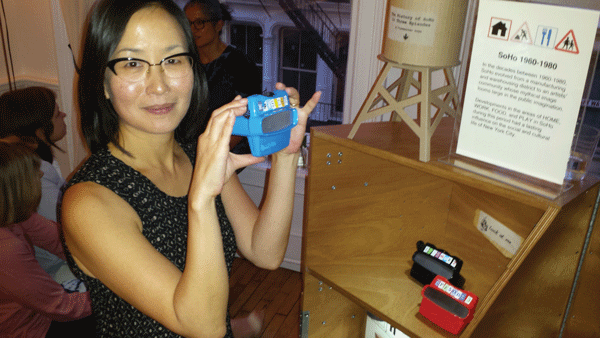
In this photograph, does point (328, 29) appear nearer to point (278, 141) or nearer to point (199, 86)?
point (199, 86)

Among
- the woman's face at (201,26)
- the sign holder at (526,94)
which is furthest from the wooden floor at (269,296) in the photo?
the sign holder at (526,94)

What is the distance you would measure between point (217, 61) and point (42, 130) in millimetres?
1177

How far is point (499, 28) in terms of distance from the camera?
2.93ft

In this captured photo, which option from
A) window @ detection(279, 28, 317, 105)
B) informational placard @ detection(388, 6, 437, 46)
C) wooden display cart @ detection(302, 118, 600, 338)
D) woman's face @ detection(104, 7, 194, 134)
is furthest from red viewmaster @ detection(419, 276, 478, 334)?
window @ detection(279, 28, 317, 105)

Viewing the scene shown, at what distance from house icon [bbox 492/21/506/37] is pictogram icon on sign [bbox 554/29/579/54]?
0.35 feet

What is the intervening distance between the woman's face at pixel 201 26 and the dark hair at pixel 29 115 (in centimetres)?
102

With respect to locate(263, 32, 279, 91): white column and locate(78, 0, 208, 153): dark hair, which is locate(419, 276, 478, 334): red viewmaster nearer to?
locate(78, 0, 208, 153): dark hair

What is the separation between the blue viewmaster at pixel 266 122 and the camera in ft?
3.11

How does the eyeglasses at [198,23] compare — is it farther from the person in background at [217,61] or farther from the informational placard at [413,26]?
the informational placard at [413,26]

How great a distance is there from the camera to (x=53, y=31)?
125 inches

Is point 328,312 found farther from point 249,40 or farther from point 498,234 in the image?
point 249,40

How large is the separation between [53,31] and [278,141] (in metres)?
2.91

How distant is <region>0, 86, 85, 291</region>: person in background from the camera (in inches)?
89.4

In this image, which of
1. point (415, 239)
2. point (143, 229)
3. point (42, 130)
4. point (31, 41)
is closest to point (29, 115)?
point (42, 130)
